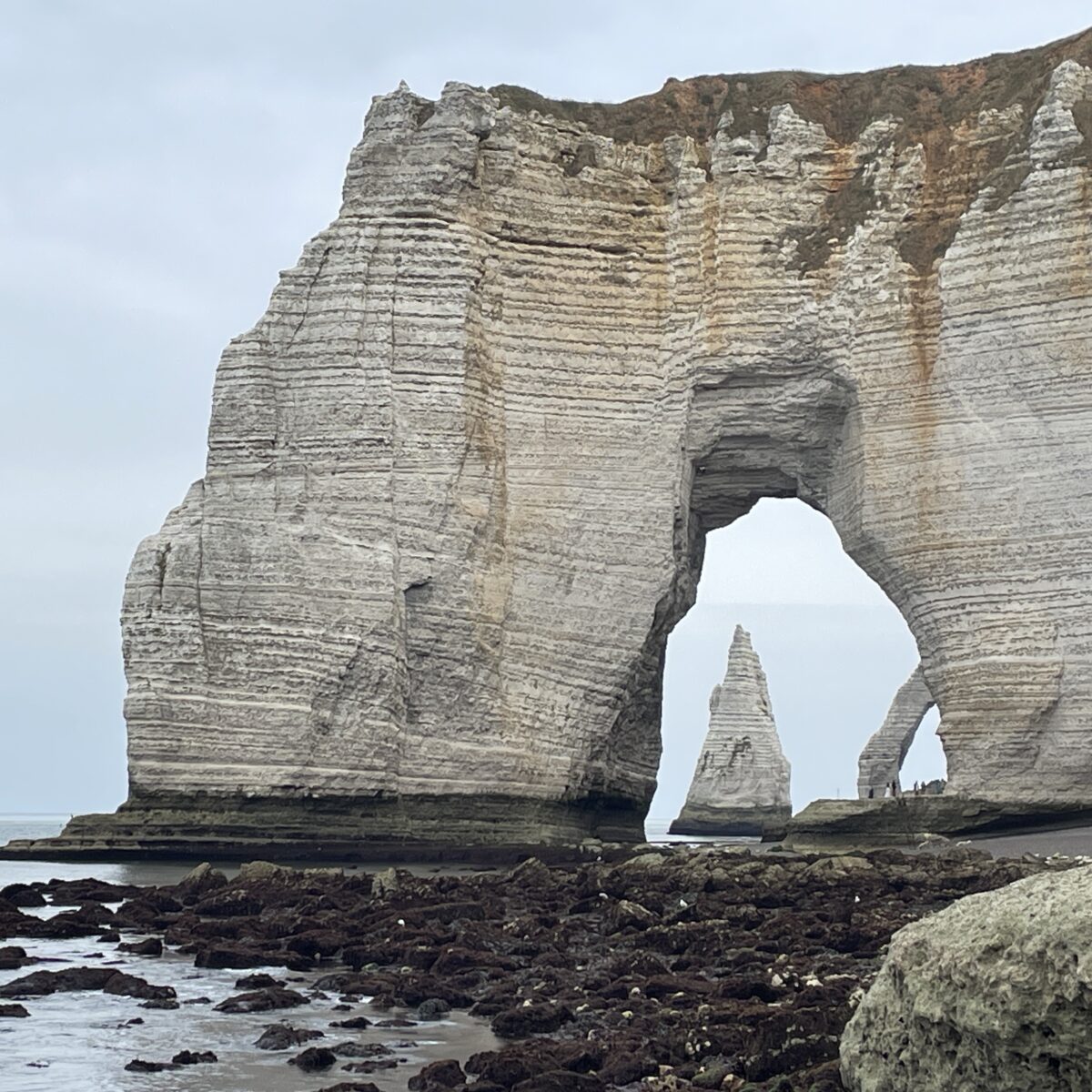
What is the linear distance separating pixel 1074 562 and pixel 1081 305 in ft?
12.4

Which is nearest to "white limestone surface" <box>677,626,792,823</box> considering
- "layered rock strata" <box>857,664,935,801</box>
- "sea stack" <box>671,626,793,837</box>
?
"sea stack" <box>671,626,793,837</box>

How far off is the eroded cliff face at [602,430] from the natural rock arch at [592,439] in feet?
0.19

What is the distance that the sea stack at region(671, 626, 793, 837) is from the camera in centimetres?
5009

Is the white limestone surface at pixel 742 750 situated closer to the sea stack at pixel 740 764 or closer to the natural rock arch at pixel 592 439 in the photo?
the sea stack at pixel 740 764

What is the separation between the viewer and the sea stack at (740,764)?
164 ft

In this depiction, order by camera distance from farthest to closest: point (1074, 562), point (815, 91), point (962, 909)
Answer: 1. point (815, 91)
2. point (1074, 562)
3. point (962, 909)

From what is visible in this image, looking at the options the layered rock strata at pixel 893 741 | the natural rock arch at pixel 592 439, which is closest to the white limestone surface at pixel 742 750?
the layered rock strata at pixel 893 741

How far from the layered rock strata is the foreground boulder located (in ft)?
138

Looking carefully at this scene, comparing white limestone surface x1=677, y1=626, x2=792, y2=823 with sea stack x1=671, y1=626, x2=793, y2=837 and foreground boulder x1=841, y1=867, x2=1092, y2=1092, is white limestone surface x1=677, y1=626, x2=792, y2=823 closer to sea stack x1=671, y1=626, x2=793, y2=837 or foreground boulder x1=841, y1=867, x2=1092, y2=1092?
sea stack x1=671, y1=626, x2=793, y2=837

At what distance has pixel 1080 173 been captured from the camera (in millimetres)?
25484

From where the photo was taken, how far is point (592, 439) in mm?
28031

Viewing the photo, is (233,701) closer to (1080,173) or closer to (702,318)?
(702,318)

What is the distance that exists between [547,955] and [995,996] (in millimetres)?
7078

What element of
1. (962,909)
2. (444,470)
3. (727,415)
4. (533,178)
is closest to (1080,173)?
(727,415)
